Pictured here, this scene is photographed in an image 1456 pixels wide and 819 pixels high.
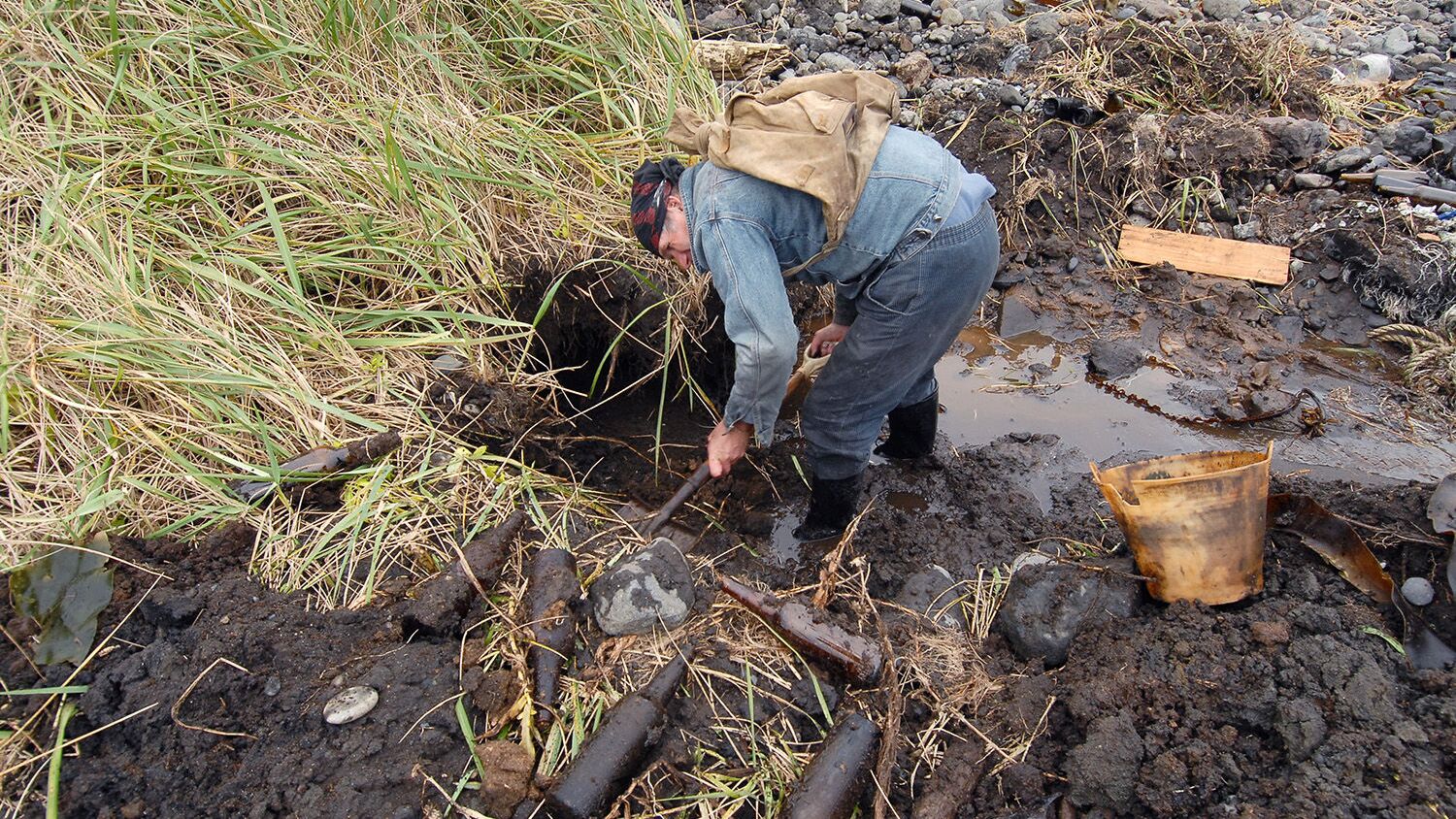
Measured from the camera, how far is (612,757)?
206 centimetres

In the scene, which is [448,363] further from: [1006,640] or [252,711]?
[1006,640]

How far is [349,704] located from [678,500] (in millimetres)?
1365

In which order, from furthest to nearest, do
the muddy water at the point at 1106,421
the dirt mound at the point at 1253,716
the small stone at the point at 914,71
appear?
1. the small stone at the point at 914,71
2. the muddy water at the point at 1106,421
3. the dirt mound at the point at 1253,716

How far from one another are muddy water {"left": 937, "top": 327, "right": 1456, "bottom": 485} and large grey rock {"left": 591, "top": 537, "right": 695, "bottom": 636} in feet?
5.93

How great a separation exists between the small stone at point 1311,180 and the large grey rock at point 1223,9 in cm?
248

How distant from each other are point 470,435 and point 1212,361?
3701 millimetres

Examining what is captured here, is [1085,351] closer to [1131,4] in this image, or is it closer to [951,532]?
[951,532]

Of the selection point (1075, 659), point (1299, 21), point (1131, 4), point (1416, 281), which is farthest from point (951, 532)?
point (1299, 21)

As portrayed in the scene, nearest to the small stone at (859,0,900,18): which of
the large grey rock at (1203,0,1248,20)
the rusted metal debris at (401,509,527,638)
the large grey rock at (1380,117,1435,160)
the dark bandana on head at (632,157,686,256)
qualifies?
the large grey rock at (1203,0,1248,20)

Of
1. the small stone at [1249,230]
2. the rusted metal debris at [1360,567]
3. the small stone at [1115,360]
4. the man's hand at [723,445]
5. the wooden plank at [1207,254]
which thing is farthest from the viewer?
the small stone at [1249,230]

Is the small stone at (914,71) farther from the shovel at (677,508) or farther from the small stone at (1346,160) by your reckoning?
the shovel at (677,508)

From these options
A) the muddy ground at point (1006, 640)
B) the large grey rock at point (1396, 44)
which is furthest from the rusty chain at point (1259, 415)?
the large grey rock at point (1396, 44)

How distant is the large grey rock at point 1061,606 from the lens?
2.48 meters

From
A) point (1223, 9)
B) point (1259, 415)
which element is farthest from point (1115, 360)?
point (1223, 9)
